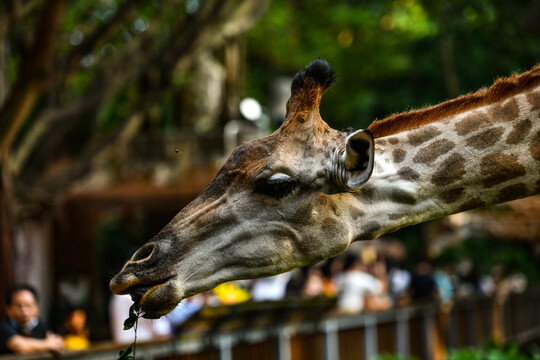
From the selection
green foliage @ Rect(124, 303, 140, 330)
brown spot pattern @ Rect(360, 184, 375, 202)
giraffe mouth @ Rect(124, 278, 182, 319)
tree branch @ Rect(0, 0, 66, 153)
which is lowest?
green foliage @ Rect(124, 303, 140, 330)

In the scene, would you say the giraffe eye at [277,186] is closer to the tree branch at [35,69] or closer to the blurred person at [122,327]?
the blurred person at [122,327]

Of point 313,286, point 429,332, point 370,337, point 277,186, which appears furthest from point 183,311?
point 429,332

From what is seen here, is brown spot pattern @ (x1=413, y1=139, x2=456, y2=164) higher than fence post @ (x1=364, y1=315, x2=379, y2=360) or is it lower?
higher

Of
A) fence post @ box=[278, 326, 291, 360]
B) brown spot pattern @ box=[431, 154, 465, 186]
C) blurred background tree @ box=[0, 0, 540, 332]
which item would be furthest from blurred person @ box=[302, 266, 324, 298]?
brown spot pattern @ box=[431, 154, 465, 186]

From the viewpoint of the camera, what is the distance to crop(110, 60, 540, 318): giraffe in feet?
14.6

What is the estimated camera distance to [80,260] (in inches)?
950

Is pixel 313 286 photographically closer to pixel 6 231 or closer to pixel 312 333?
pixel 312 333

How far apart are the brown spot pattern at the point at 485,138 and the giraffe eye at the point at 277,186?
3.47 feet

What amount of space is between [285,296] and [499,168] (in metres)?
8.26

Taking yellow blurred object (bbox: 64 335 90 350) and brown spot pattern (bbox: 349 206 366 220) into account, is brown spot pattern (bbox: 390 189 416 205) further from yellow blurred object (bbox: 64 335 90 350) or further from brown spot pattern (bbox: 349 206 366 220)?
yellow blurred object (bbox: 64 335 90 350)

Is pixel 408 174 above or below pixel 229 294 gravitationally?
below

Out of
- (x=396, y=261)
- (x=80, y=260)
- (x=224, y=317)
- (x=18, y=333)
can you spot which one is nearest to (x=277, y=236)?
(x=18, y=333)

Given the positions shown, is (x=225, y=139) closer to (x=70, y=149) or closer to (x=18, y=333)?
(x=70, y=149)

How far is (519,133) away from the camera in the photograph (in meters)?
4.54
